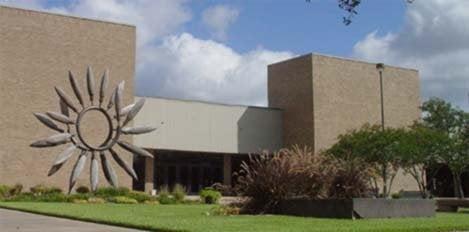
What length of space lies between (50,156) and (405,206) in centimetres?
2878

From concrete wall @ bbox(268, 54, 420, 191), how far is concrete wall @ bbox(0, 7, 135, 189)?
1620 cm

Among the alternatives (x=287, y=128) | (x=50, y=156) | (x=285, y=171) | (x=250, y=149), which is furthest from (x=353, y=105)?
(x=285, y=171)

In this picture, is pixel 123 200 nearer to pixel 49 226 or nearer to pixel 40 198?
pixel 40 198

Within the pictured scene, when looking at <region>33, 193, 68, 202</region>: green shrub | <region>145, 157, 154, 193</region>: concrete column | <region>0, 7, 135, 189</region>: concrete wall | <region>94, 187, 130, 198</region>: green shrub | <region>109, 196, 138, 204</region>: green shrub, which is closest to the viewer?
<region>33, 193, 68, 202</region>: green shrub

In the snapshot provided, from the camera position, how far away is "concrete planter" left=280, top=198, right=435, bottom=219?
2042 centimetres

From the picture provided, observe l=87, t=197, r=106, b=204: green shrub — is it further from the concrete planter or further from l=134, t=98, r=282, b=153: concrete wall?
l=134, t=98, r=282, b=153: concrete wall

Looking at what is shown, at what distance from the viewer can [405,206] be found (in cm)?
2189

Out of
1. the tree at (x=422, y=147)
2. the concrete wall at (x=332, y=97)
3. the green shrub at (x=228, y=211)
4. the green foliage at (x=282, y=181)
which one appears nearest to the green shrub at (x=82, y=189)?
the concrete wall at (x=332, y=97)

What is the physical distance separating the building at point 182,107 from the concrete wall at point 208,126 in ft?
0.25

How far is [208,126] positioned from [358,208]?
115 feet

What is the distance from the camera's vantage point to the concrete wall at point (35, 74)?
4416cm

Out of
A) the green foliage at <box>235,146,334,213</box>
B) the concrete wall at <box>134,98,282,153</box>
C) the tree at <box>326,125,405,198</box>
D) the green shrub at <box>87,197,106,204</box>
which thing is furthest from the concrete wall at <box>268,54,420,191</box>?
the green foliage at <box>235,146,334,213</box>

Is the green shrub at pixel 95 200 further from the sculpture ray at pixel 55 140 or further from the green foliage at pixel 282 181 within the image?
the green foliage at pixel 282 181

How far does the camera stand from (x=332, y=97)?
187ft
